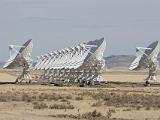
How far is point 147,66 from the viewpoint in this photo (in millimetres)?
104938

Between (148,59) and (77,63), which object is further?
(77,63)

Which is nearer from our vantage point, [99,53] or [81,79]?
[99,53]

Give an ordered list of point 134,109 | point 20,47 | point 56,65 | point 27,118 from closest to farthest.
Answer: point 27,118 → point 134,109 → point 20,47 → point 56,65

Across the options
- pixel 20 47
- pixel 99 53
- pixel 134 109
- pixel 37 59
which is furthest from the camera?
pixel 37 59

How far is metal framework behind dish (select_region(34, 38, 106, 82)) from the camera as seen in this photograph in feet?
322

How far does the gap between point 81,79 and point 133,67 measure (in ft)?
34.8

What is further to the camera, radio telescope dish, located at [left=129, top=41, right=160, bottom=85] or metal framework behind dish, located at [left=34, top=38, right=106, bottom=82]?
radio telescope dish, located at [left=129, top=41, right=160, bottom=85]

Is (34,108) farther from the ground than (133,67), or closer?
closer

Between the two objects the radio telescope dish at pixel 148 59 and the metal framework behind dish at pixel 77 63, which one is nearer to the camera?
the metal framework behind dish at pixel 77 63

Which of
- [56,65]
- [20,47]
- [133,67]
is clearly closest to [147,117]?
[133,67]

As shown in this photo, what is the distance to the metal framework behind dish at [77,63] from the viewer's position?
98.2 metres

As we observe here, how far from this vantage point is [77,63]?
106m

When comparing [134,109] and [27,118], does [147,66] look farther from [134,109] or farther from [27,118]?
[27,118]

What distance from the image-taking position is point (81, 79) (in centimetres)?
10588
